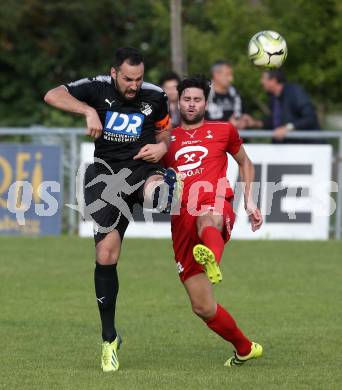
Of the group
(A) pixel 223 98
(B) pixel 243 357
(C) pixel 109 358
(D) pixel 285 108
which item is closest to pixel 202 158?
(B) pixel 243 357

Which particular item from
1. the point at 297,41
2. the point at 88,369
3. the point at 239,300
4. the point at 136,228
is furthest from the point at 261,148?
the point at 88,369

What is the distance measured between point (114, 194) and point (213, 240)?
2.50 feet

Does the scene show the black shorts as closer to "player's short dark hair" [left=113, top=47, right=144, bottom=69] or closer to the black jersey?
the black jersey

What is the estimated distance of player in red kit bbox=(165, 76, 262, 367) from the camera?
8.12 metres

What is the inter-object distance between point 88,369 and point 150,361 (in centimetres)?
55

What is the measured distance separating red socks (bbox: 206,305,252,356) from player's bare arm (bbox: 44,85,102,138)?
1.49 meters

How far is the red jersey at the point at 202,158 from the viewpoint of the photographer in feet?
27.1

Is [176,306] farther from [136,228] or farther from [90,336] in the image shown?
[136,228]

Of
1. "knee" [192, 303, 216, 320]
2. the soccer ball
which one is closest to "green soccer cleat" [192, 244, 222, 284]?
"knee" [192, 303, 216, 320]

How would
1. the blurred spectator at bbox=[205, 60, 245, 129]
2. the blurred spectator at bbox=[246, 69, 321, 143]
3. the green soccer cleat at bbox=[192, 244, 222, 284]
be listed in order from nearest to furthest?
the green soccer cleat at bbox=[192, 244, 222, 284], the blurred spectator at bbox=[205, 60, 245, 129], the blurred spectator at bbox=[246, 69, 321, 143]

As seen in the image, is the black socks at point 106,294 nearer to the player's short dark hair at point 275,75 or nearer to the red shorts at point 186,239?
the red shorts at point 186,239

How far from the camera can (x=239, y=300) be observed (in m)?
11.4

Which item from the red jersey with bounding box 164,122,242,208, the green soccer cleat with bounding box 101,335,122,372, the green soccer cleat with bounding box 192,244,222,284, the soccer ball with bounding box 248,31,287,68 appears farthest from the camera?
the soccer ball with bounding box 248,31,287,68

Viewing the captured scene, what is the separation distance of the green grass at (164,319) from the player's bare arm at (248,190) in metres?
0.99
